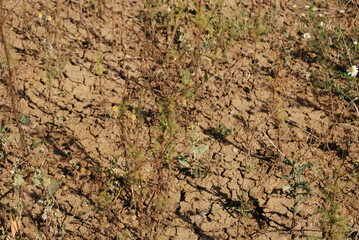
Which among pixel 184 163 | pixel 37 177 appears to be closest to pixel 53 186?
pixel 37 177

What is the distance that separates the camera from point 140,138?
3482mm

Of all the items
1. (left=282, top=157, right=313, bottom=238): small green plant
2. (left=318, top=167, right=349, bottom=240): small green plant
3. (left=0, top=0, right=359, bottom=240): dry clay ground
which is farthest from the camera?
(left=282, top=157, right=313, bottom=238): small green plant

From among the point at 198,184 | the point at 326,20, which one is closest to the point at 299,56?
the point at 326,20

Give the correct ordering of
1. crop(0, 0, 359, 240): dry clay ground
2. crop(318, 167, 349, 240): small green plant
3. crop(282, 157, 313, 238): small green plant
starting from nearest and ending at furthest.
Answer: crop(318, 167, 349, 240): small green plant, crop(0, 0, 359, 240): dry clay ground, crop(282, 157, 313, 238): small green plant

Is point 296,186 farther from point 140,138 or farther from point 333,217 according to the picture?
point 140,138

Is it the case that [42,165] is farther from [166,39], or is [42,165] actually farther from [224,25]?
[224,25]

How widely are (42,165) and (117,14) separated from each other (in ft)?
7.09

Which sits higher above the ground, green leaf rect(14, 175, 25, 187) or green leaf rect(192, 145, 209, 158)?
green leaf rect(192, 145, 209, 158)

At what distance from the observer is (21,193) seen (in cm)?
297

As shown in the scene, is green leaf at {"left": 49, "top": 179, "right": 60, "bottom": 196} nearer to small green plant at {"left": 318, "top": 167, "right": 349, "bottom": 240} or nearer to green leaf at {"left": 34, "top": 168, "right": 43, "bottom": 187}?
green leaf at {"left": 34, "top": 168, "right": 43, "bottom": 187}

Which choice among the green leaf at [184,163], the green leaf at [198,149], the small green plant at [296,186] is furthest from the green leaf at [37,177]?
the small green plant at [296,186]

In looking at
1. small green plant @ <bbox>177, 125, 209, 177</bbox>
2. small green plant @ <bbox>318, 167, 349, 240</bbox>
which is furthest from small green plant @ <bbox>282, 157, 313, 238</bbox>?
small green plant @ <bbox>177, 125, 209, 177</bbox>

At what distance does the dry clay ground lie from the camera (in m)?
2.98

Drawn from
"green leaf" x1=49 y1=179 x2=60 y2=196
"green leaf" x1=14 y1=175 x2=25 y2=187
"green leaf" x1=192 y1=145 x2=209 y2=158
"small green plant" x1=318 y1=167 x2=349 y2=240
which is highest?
"green leaf" x1=192 y1=145 x2=209 y2=158
